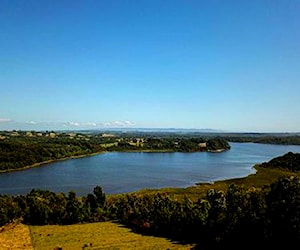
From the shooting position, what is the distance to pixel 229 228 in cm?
2606

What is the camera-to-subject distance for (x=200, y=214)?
95.3 feet

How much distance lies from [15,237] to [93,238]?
21.9ft

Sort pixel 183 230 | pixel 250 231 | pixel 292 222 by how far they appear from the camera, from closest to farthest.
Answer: pixel 292 222, pixel 250 231, pixel 183 230

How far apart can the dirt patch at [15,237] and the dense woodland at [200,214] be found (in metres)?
1.39

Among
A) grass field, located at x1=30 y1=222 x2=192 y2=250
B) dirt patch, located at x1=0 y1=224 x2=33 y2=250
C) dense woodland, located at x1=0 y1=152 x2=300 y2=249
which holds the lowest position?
dirt patch, located at x1=0 y1=224 x2=33 y2=250

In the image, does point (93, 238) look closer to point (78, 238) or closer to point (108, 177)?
point (78, 238)

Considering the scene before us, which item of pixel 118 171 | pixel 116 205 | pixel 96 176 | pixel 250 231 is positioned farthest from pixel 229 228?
pixel 118 171

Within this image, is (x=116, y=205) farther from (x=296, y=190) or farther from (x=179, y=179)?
(x=179, y=179)

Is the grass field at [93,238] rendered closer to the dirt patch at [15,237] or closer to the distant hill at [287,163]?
the dirt patch at [15,237]

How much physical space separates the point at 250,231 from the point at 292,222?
400 centimetres

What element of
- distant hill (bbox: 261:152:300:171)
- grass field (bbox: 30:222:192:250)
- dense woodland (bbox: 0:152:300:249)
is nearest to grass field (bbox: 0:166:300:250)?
grass field (bbox: 30:222:192:250)

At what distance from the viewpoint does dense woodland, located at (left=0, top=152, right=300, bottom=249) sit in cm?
2291

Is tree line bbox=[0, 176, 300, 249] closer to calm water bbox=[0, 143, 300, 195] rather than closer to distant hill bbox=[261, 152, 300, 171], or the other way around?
calm water bbox=[0, 143, 300, 195]

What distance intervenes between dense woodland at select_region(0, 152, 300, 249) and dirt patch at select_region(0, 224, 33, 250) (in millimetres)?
1387
